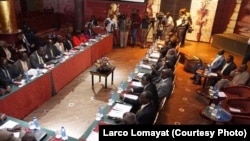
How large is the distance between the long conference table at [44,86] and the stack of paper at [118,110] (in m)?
2.27

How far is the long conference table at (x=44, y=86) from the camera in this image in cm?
489

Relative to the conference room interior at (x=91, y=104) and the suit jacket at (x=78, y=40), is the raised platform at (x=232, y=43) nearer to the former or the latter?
the conference room interior at (x=91, y=104)

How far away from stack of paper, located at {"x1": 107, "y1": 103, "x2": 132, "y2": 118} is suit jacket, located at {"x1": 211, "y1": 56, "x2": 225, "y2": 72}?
4.13 m

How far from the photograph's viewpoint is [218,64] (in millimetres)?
7230

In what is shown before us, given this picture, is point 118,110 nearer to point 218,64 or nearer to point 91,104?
point 91,104

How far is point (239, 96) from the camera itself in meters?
5.91

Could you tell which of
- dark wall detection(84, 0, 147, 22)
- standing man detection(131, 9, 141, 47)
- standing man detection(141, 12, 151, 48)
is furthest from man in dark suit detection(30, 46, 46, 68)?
dark wall detection(84, 0, 147, 22)

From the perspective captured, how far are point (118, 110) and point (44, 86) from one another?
265cm

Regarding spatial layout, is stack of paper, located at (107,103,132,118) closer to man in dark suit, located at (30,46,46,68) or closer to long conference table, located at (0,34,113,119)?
long conference table, located at (0,34,113,119)

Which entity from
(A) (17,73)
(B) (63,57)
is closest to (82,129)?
(A) (17,73)

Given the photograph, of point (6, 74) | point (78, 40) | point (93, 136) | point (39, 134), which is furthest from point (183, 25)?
point (39, 134)

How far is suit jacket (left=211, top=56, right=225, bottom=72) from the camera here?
7.18 metres

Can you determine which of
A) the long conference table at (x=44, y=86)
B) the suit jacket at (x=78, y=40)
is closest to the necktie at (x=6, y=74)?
the long conference table at (x=44, y=86)

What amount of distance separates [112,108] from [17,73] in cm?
301
